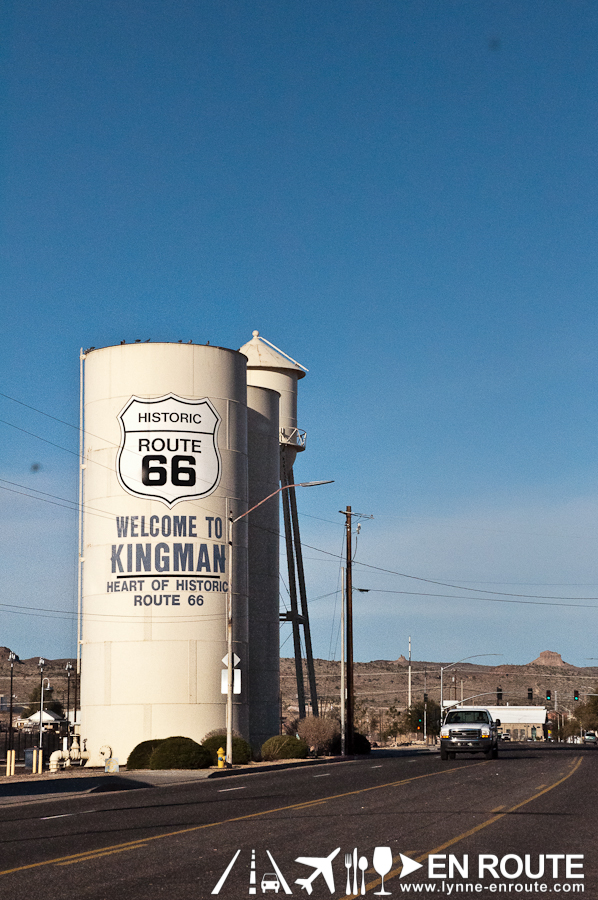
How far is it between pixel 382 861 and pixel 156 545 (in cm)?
3584

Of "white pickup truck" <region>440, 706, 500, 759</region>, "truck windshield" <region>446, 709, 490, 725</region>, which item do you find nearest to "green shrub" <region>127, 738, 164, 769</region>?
"white pickup truck" <region>440, 706, 500, 759</region>

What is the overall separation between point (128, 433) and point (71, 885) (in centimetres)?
3852

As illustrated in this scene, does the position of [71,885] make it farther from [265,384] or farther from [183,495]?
[265,384]

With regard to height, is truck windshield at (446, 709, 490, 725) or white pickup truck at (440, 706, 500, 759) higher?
truck windshield at (446, 709, 490, 725)

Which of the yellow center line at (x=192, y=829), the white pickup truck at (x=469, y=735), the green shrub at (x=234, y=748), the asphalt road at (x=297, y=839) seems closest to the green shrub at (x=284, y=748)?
the green shrub at (x=234, y=748)

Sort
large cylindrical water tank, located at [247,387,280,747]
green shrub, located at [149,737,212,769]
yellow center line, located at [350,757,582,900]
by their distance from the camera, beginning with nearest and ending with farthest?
yellow center line, located at [350,757,582,900] < green shrub, located at [149,737,212,769] < large cylindrical water tank, located at [247,387,280,747]

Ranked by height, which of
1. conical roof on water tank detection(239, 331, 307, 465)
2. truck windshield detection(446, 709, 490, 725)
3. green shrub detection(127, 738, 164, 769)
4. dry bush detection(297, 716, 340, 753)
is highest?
conical roof on water tank detection(239, 331, 307, 465)

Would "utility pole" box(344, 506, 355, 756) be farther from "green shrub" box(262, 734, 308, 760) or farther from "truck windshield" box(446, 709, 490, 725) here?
"truck windshield" box(446, 709, 490, 725)

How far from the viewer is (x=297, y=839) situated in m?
16.2

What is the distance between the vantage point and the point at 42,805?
2514 cm

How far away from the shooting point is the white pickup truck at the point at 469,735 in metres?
45.3

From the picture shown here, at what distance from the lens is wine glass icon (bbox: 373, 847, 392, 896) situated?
42.2ft

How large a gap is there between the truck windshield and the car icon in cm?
3434

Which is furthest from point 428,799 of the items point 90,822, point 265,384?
point 265,384
